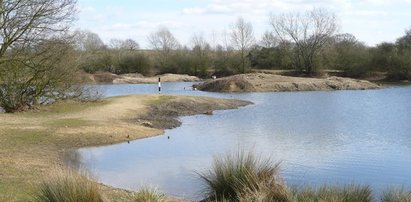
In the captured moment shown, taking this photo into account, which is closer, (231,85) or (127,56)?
(231,85)

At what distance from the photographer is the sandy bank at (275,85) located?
5853cm

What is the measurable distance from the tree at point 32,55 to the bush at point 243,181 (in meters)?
15.4

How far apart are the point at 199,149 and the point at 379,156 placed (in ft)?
21.4

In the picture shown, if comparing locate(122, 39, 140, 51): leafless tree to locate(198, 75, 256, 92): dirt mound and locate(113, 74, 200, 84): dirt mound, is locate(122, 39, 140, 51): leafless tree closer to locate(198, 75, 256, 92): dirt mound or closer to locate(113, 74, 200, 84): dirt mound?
locate(113, 74, 200, 84): dirt mound

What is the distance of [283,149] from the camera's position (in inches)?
752

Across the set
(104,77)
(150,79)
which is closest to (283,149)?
(104,77)

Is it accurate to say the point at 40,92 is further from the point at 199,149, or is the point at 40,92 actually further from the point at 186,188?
the point at 186,188

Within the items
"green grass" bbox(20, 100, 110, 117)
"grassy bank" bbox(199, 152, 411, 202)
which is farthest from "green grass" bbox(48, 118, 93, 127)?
"grassy bank" bbox(199, 152, 411, 202)

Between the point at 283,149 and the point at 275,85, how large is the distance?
41203 millimetres

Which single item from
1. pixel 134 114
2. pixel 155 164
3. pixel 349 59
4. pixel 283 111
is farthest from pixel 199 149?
pixel 349 59

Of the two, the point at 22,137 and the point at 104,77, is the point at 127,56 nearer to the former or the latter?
the point at 104,77

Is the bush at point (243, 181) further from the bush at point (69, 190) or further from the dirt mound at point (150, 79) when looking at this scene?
the dirt mound at point (150, 79)

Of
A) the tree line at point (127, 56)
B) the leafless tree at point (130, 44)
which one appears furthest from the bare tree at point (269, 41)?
the leafless tree at point (130, 44)

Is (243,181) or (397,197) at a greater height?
(243,181)
